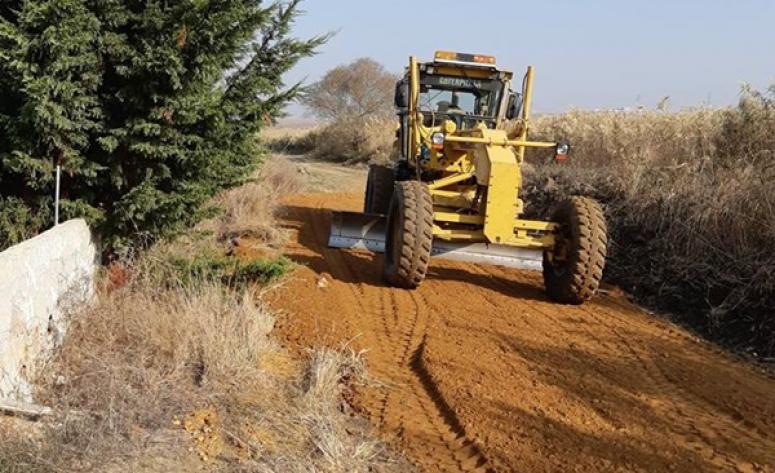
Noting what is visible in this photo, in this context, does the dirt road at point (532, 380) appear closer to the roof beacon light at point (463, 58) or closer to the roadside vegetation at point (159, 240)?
the roadside vegetation at point (159, 240)

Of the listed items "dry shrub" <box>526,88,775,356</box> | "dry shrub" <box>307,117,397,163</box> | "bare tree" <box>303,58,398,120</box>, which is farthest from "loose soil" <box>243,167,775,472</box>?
"bare tree" <box>303,58,398,120</box>

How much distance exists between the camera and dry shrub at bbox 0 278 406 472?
387cm

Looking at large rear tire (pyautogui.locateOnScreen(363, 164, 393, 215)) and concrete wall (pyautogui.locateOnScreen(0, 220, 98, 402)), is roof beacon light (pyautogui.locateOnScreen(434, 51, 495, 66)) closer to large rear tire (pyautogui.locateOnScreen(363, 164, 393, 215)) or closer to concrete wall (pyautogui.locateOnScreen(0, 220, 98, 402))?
large rear tire (pyautogui.locateOnScreen(363, 164, 393, 215))

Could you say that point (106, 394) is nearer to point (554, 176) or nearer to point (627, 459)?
point (627, 459)

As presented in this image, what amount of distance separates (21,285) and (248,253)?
471 centimetres

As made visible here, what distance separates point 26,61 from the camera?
553 cm

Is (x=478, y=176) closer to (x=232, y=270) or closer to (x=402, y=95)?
(x=402, y=95)

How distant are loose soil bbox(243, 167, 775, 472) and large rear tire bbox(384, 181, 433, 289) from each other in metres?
0.22

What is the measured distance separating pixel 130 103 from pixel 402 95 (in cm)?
458


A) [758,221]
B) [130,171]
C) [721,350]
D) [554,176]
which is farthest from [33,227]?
[554,176]

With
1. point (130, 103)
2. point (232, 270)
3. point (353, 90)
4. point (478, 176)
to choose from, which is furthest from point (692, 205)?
point (353, 90)

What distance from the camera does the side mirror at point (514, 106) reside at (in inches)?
395

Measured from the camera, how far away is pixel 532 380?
5.45 m

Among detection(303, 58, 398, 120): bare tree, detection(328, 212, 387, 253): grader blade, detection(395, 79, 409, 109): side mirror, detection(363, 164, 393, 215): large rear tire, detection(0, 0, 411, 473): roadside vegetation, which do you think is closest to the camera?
detection(0, 0, 411, 473): roadside vegetation
